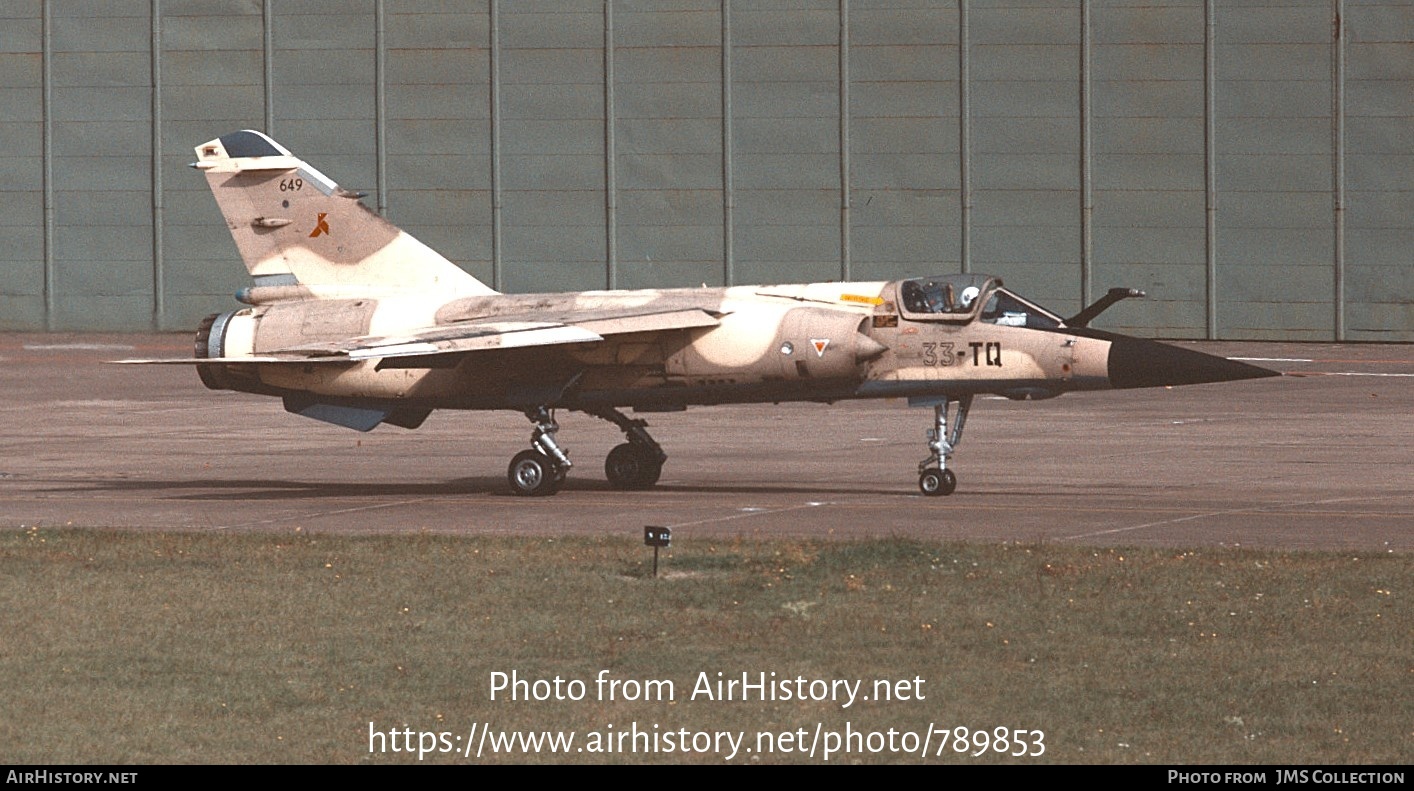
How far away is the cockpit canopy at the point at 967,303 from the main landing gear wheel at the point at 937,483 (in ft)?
5.60

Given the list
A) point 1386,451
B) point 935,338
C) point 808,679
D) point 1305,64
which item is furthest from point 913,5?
point 808,679

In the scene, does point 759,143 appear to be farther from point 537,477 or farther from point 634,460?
point 537,477

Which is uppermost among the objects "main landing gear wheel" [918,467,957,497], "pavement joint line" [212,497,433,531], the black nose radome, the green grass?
the black nose radome

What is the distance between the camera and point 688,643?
46.3ft

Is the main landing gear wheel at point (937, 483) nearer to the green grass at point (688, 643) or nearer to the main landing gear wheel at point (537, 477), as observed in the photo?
the main landing gear wheel at point (537, 477)

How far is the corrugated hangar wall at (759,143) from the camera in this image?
4859cm

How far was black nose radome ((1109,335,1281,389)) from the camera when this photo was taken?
22203 millimetres

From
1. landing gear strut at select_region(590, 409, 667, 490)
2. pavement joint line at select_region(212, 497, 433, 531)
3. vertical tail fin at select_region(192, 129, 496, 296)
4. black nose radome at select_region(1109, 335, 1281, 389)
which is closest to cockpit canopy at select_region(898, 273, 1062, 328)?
black nose radome at select_region(1109, 335, 1281, 389)

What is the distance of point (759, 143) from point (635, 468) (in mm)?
27005

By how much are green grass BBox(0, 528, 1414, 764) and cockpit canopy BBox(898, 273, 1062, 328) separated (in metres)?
5.36

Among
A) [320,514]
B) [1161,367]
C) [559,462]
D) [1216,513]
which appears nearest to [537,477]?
[559,462]

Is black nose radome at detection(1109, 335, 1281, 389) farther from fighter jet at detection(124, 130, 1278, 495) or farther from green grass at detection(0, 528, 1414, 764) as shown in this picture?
green grass at detection(0, 528, 1414, 764)

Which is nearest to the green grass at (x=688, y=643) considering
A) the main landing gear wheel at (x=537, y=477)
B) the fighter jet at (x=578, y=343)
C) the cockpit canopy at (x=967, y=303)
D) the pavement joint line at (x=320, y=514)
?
the pavement joint line at (x=320, y=514)
